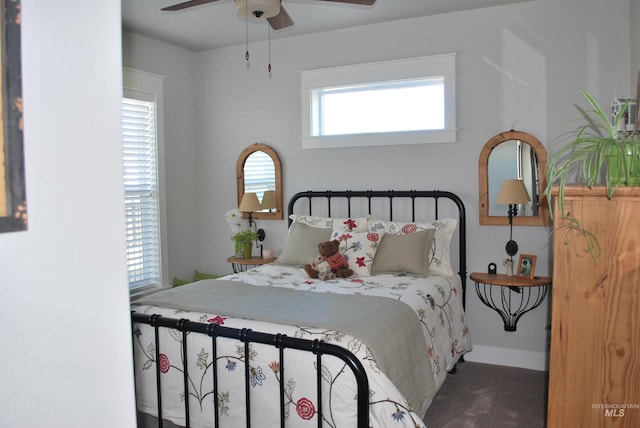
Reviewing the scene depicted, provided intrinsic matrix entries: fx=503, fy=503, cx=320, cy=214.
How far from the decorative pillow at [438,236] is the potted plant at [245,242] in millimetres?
1266

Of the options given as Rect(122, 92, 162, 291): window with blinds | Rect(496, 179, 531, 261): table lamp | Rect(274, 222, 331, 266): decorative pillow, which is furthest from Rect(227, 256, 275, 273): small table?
Rect(496, 179, 531, 261): table lamp

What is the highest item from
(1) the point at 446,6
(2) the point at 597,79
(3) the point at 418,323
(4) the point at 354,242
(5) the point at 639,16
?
(1) the point at 446,6

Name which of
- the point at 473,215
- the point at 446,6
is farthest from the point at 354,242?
the point at 446,6

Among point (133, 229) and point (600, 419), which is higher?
point (133, 229)

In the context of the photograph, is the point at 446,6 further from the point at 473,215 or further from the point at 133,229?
the point at 133,229

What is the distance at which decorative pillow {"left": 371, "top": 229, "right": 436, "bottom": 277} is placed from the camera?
3400 millimetres

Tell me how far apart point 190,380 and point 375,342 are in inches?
34.8

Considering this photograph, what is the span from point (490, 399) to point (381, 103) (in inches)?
92.5

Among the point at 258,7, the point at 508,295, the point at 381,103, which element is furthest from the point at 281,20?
the point at 508,295

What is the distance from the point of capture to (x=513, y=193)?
3441mm

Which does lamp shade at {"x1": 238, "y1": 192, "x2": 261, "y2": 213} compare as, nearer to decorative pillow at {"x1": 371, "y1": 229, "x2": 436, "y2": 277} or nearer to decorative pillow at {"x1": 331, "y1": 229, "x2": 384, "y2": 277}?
decorative pillow at {"x1": 331, "y1": 229, "x2": 384, "y2": 277}

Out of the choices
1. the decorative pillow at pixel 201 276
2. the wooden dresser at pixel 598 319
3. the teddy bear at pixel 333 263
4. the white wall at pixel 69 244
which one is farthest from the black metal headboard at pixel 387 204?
the white wall at pixel 69 244

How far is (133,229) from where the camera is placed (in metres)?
4.23

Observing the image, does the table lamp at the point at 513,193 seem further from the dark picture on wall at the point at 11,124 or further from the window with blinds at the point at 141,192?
the dark picture on wall at the point at 11,124
